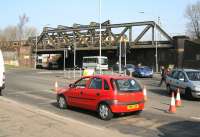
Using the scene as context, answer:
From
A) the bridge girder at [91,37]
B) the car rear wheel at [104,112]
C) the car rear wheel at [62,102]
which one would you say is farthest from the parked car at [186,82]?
the bridge girder at [91,37]

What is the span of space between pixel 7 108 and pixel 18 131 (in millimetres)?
4899

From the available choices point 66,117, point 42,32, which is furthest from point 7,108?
point 42,32

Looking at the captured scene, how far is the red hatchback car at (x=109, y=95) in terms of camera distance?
1327 centimetres

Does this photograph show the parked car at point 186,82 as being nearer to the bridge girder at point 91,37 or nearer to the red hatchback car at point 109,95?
the red hatchback car at point 109,95

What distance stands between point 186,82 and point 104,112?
8.51 meters

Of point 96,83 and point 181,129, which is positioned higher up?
point 96,83

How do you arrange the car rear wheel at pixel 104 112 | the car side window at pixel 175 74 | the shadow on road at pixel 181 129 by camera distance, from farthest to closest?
1. the car side window at pixel 175 74
2. the car rear wheel at pixel 104 112
3. the shadow on road at pixel 181 129

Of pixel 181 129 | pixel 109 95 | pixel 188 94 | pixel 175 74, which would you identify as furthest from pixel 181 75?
pixel 181 129

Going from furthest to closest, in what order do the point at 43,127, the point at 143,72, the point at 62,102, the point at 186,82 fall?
the point at 143,72, the point at 186,82, the point at 62,102, the point at 43,127

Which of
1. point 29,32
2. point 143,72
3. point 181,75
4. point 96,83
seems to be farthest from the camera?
point 29,32

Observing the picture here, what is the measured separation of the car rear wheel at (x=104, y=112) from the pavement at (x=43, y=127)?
101 cm

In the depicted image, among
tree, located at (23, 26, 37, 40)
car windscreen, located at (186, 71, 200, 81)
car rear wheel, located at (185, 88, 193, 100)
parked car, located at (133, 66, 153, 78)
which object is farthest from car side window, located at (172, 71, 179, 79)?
tree, located at (23, 26, 37, 40)

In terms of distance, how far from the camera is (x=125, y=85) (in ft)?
45.1

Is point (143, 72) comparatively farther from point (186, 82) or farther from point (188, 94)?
point (188, 94)
